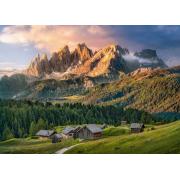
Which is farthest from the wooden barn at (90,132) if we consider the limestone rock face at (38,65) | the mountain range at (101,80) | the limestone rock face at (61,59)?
the limestone rock face at (38,65)

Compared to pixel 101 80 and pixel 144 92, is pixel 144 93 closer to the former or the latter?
pixel 144 92

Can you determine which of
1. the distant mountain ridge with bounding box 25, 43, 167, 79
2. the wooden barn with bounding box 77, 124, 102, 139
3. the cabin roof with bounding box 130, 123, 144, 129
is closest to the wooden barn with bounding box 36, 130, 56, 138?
the wooden barn with bounding box 77, 124, 102, 139

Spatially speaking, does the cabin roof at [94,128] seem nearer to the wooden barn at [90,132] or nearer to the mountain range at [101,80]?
the wooden barn at [90,132]

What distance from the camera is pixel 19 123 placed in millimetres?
24672

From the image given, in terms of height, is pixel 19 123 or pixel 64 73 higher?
pixel 64 73

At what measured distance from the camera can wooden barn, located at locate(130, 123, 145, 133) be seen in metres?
24.1

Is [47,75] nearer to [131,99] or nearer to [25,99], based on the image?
[25,99]

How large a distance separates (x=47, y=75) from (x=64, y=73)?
70cm

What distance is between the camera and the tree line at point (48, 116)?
80.3ft

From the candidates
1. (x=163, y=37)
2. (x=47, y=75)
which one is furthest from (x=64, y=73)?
(x=163, y=37)

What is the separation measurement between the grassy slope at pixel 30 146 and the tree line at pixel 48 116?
321 mm

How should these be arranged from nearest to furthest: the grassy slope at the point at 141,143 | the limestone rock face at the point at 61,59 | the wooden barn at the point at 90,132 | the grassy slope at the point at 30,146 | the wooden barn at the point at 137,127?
the grassy slope at the point at 141,143
the grassy slope at the point at 30,146
the wooden barn at the point at 137,127
the wooden barn at the point at 90,132
the limestone rock face at the point at 61,59
